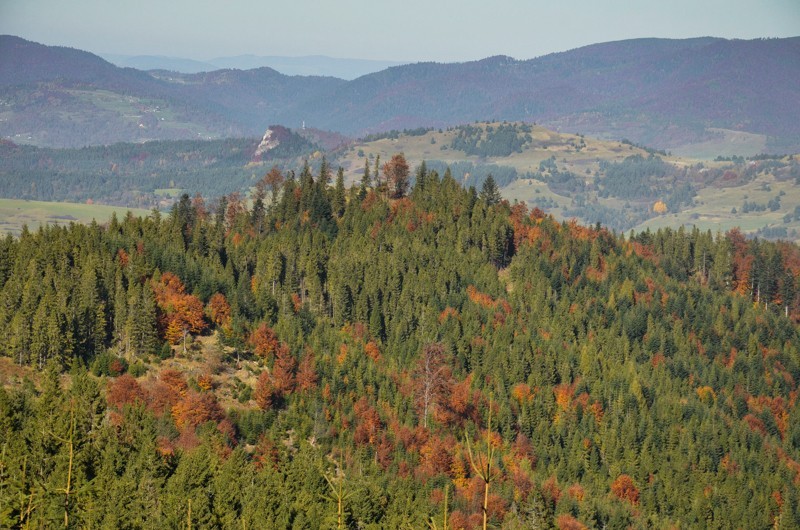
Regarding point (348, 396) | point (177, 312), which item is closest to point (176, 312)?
point (177, 312)

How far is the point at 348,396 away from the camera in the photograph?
15762 cm

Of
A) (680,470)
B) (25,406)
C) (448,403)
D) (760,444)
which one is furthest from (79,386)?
(760,444)

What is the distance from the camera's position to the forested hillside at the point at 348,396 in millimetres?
108562

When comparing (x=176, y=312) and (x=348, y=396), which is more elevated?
(x=176, y=312)

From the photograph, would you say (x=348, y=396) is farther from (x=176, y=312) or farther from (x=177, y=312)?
(x=176, y=312)

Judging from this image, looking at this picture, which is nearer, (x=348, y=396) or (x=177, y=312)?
(x=177, y=312)

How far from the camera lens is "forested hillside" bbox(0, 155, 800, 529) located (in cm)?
10856

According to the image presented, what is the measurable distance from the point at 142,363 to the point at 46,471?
52507mm

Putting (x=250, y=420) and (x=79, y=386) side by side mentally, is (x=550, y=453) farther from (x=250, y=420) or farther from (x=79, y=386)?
(x=79, y=386)

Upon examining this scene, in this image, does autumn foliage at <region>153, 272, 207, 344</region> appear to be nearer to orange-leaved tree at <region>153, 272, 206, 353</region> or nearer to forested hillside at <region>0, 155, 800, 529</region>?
orange-leaved tree at <region>153, 272, 206, 353</region>

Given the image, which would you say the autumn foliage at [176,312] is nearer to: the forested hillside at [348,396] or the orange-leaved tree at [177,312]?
the orange-leaved tree at [177,312]

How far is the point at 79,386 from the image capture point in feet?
401

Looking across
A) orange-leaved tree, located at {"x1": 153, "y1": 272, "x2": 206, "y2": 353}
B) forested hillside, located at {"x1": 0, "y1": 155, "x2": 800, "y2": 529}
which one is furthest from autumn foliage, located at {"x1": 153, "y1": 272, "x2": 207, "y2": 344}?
forested hillside, located at {"x1": 0, "y1": 155, "x2": 800, "y2": 529}

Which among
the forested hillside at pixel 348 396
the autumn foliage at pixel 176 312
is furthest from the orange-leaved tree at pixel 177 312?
the forested hillside at pixel 348 396
